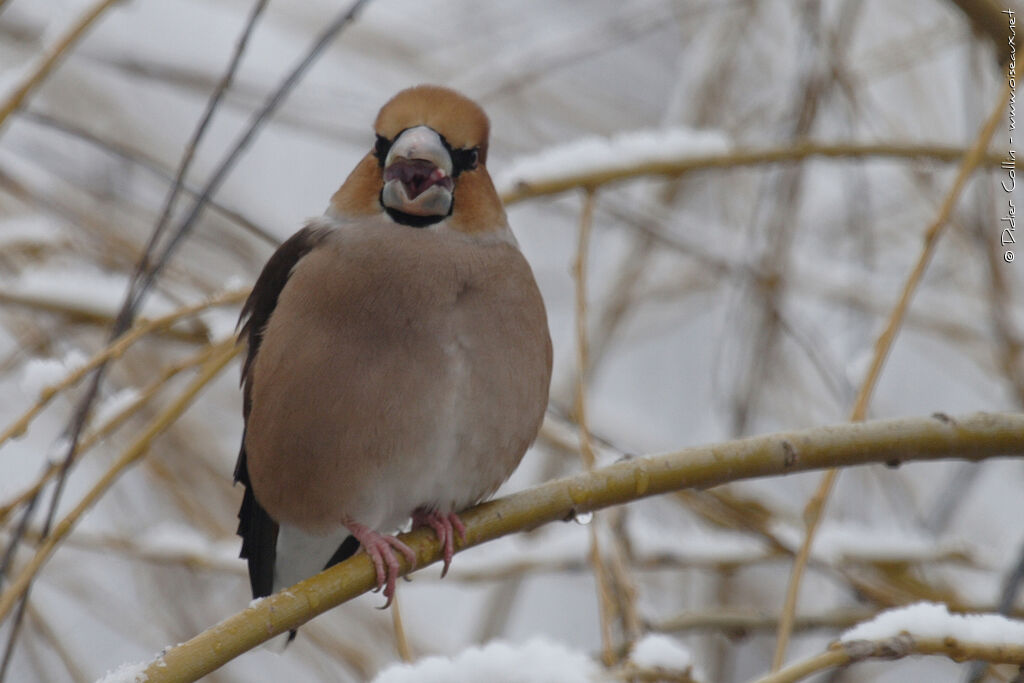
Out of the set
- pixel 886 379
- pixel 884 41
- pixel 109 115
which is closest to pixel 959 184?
pixel 884 41

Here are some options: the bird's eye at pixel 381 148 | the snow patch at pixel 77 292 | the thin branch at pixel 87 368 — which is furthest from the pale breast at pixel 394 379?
the snow patch at pixel 77 292

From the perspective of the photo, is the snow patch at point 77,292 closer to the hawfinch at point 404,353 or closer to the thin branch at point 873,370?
the hawfinch at point 404,353

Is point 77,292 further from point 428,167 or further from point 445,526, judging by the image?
point 445,526

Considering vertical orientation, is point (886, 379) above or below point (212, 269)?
above

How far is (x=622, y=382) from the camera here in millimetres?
6656

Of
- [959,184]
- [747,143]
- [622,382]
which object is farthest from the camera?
[622,382]

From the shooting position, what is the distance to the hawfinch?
2.15 metres

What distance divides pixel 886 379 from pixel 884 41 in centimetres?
182

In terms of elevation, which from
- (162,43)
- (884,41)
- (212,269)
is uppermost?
(162,43)

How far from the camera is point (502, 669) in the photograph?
1.66 m

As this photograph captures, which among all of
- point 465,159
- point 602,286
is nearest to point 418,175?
point 465,159

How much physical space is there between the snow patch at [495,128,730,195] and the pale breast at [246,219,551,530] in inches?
12.4

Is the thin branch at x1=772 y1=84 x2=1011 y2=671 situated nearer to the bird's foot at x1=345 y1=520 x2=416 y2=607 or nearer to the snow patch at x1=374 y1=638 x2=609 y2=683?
the snow patch at x1=374 y1=638 x2=609 y2=683

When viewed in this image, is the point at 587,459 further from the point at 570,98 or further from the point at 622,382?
the point at 622,382
